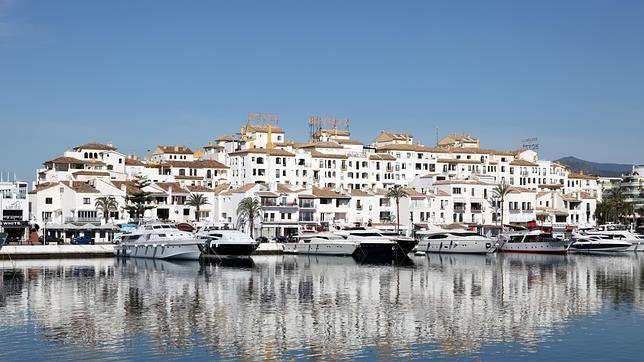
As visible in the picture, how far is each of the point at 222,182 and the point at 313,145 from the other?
1509cm

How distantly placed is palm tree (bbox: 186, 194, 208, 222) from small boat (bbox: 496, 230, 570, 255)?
118 feet

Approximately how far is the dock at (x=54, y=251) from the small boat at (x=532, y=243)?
43902 millimetres

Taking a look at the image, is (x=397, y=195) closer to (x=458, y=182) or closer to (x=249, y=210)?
(x=458, y=182)

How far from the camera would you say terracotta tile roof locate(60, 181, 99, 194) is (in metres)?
104

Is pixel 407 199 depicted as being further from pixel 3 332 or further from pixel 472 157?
pixel 3 332

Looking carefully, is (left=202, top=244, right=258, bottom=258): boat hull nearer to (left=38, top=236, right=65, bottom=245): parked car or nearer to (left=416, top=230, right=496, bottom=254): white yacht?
(left=38, top=236, right=65, bottom=245): parked car

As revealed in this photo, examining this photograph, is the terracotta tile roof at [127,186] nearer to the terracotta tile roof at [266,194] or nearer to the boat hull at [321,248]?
the terracotta tile roof at [266,194]

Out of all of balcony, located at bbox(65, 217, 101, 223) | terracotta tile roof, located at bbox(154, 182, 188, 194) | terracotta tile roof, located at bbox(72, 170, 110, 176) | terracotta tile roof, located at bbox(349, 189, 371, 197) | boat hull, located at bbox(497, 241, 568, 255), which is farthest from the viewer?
terracotta tile roof, located at bbox(349, 189, 371, 197)

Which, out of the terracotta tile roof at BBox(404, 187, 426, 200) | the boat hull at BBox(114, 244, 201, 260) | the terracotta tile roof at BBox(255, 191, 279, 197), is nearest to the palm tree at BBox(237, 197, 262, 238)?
the terracotta tile roof at BBox(255, 191, 279, 197)

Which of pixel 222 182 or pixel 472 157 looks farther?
pixel 472 157

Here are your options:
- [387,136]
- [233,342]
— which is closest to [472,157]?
[387,136]

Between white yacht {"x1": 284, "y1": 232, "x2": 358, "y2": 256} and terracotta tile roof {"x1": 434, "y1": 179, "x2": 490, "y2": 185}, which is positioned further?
terracotta tile roof {"x1": 434, "y1": 179, "x2": 490, "y2": 185}

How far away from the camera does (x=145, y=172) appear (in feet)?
424

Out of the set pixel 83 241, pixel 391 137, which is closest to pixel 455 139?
pixel 391 137
